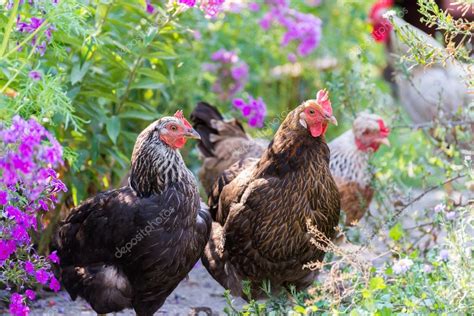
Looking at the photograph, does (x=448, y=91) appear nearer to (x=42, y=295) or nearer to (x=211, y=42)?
(x=211, y=42)

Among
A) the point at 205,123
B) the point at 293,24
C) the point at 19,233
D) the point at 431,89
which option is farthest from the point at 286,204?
the point at 293,24

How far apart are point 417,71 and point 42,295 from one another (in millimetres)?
3760

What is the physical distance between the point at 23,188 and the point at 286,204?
1.34 meters

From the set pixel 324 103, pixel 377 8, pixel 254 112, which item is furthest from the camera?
pixel 377 8

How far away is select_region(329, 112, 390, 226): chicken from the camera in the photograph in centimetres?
506

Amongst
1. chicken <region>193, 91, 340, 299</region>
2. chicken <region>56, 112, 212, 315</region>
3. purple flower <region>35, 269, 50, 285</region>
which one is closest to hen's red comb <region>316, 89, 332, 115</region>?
chicken <region>193, 91, 340, 299</region>

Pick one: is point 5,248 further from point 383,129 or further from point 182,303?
point 383,129

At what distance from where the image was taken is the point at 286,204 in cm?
380

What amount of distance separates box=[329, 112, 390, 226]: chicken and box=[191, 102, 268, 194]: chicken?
0.54 m

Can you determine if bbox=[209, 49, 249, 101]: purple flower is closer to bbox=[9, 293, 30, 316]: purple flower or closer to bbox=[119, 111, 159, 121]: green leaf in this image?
bbox=[119, 111, 159, 121]: green leaf

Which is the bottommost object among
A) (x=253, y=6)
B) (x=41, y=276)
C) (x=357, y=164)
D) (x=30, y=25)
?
(x=357, y=164)

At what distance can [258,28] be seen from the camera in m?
7.42

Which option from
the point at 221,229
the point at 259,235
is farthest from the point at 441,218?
the point at 221,229

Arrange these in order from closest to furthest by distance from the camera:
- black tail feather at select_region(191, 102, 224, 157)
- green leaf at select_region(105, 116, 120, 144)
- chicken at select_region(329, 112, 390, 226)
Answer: green leaf at select_region(105, 116, 120, 144) < chicken at select_region(329, 112, 390, 226) < black tail feather at select_region(191, 102, 224, 157)
